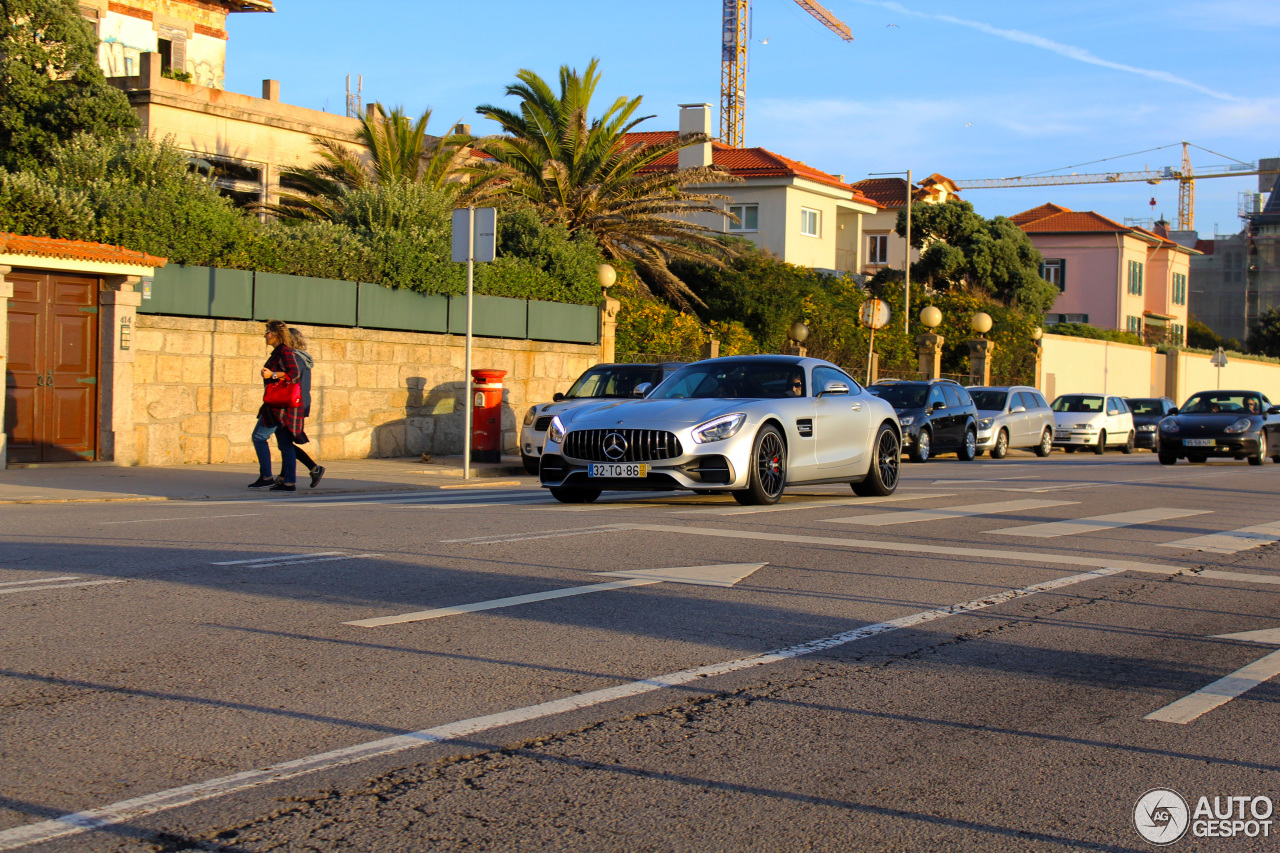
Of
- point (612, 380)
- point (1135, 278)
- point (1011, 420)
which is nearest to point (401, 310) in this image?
point (612, 380)

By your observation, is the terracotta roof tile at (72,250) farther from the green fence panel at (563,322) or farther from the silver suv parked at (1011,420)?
the silver suv parked at (1011,420)

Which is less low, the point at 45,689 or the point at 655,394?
the point at 655,394

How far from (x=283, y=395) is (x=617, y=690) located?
9.88 meters

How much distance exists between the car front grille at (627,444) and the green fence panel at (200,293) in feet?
25.1

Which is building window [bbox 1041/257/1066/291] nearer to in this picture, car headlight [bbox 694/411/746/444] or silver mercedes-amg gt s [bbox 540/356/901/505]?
silver mercedes-amg gt s [bbox 540/356/901/505]

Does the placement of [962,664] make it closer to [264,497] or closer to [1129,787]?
[1129,787]

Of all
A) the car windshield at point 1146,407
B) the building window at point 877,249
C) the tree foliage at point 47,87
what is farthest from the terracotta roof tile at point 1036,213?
the tree foliage at point 47,87

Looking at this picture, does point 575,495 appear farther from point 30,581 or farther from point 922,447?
point 922,447

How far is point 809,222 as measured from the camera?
53438mm

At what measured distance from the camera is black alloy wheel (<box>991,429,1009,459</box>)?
28.0m

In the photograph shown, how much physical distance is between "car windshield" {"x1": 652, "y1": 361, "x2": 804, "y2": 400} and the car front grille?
1.13m

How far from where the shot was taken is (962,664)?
5.65 m

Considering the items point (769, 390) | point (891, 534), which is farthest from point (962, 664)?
point (769, 390)

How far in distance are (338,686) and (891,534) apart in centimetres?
614
